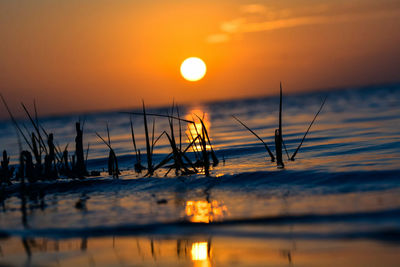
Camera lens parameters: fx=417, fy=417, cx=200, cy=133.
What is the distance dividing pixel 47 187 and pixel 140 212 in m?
2.20

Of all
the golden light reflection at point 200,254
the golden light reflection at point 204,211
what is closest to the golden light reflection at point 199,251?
the golden light reflection at point 200,254

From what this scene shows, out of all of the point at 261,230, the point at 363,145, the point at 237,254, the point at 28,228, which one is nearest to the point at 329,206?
the point at 261,230

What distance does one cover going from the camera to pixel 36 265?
109 inches

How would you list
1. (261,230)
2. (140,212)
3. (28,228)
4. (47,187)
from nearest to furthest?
(261,230) < (28,228) < (140,212) < (47,187)

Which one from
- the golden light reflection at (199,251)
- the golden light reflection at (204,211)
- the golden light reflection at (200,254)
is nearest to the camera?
the golden light reflection at (200,254)

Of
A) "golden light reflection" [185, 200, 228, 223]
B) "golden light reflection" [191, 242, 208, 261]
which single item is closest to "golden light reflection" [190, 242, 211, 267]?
"golden light reflection" [191, 242, 208, 261]

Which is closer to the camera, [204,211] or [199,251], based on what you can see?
[199,251]

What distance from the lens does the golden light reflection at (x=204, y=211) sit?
3629 millimetres

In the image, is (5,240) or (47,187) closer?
(5,240)

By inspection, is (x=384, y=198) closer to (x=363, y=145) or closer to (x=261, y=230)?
(x=261, y=230)

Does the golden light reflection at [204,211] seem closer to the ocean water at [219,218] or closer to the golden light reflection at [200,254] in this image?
the ocean water at [219,218]

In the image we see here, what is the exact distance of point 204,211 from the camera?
12.8ft

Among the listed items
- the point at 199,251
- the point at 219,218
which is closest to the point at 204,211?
the point at 219,218

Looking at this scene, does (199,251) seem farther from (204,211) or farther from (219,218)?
(204,211)
